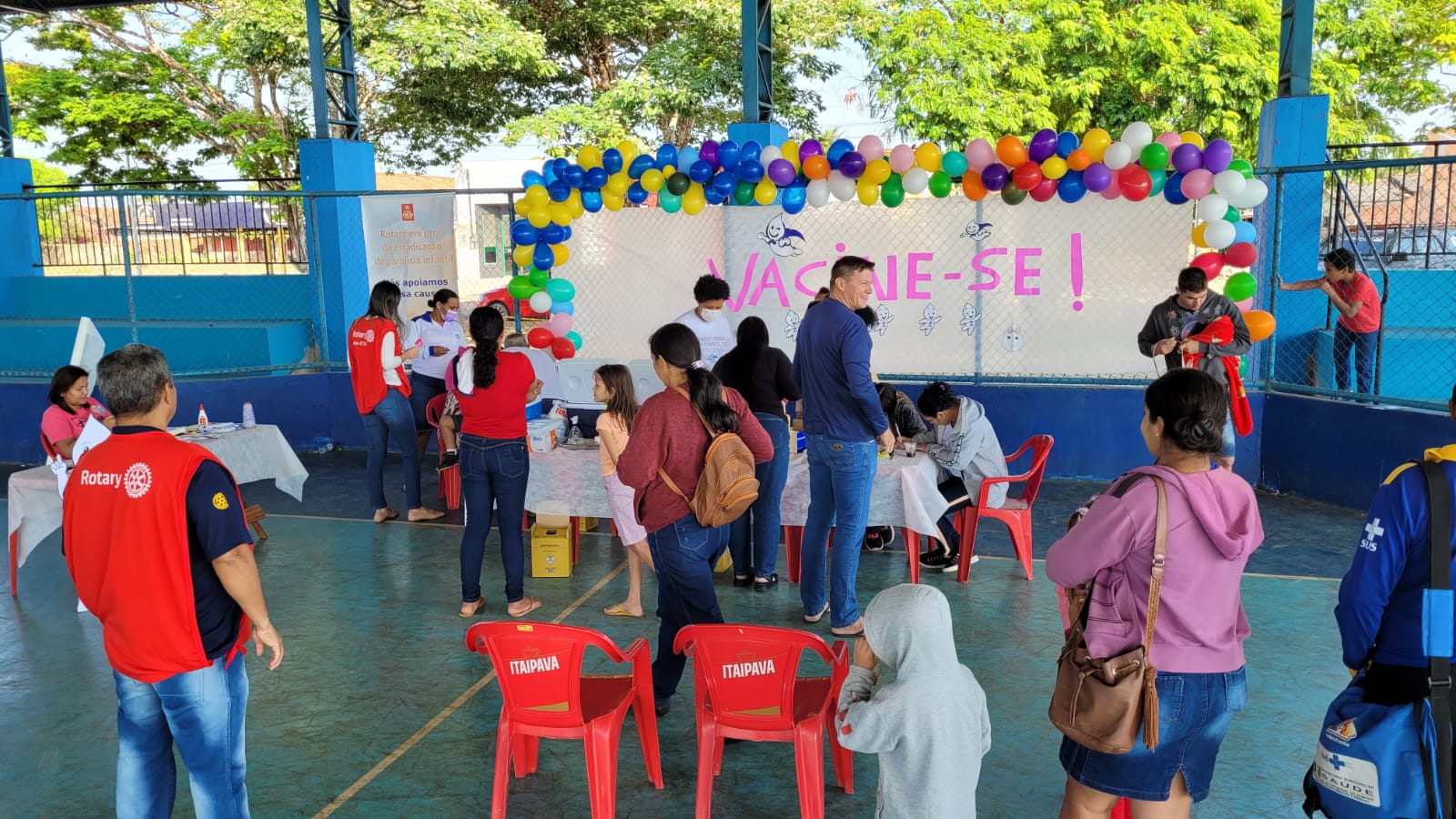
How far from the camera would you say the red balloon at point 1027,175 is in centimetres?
697

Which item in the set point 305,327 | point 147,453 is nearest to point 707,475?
point 147,453

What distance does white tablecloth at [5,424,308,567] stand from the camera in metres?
5.89

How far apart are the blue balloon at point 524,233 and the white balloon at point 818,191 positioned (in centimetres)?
213

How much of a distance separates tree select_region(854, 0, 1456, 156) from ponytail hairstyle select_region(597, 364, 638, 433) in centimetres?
1220

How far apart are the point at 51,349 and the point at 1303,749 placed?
1406 cm

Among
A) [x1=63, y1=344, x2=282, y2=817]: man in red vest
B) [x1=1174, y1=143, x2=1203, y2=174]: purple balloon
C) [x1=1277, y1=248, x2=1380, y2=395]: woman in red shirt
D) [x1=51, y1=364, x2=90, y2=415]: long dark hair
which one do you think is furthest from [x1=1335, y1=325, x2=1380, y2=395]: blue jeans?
[x1=51, y1=364, x2=90, y2=415]: long dark hair

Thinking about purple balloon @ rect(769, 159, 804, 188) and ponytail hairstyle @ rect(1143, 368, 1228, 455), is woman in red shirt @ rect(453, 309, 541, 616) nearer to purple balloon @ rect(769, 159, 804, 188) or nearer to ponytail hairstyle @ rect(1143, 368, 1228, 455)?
purple balloon @ rect(769, 159, 804, 188)

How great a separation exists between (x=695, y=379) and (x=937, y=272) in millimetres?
4904

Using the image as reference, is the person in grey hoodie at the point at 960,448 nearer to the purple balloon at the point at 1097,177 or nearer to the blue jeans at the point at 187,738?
the purple balloon at the point at 1097,177

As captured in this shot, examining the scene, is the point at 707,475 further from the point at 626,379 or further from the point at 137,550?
the point at 137,550

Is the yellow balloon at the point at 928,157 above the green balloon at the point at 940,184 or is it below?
above

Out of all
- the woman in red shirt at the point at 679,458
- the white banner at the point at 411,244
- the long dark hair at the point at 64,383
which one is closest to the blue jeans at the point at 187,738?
the woman in red shirt at the point at 679,458

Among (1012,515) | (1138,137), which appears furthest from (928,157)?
(1012,515)

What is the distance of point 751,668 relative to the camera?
10.3 feet
